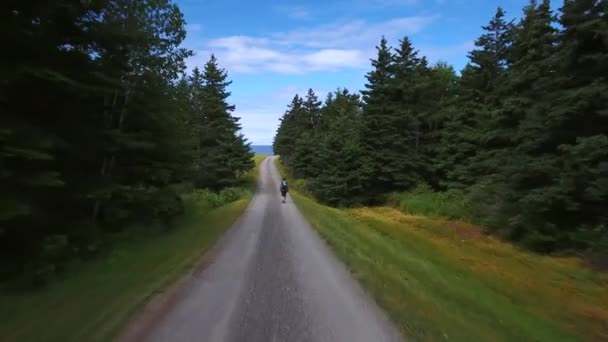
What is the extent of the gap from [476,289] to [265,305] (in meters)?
6.08

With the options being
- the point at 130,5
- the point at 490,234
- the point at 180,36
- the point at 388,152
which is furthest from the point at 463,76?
the point at 130,5

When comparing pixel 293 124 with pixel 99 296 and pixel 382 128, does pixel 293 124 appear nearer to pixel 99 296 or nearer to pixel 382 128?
pixel 382 128

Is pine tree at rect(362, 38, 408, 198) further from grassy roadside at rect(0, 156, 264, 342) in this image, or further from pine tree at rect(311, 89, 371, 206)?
grassy roadside at rect(0, 156, 264, 342)

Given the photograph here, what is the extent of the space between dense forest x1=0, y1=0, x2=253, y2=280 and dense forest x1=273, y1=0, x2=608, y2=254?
1567 centimetres

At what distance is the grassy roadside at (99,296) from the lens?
568cm

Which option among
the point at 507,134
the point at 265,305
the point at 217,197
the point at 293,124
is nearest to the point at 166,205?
the point at 265,305

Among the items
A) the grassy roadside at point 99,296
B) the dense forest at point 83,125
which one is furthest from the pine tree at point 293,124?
the grassy roadside at point 99,296

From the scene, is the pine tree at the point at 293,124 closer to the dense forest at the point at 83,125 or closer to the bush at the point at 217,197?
the bush at the point at 217,197

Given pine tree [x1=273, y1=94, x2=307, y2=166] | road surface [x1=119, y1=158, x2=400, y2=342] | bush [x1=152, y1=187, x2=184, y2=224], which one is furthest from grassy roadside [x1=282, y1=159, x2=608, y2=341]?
pine tree [x1=273, y1=94, x2=307, y2=166]

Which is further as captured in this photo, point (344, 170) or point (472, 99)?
point (344, 170)

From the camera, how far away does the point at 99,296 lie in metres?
7.13

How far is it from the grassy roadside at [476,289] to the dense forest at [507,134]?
2299mm

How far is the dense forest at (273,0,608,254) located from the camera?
48.2ft

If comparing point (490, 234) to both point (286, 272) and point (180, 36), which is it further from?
point (180, 36)
